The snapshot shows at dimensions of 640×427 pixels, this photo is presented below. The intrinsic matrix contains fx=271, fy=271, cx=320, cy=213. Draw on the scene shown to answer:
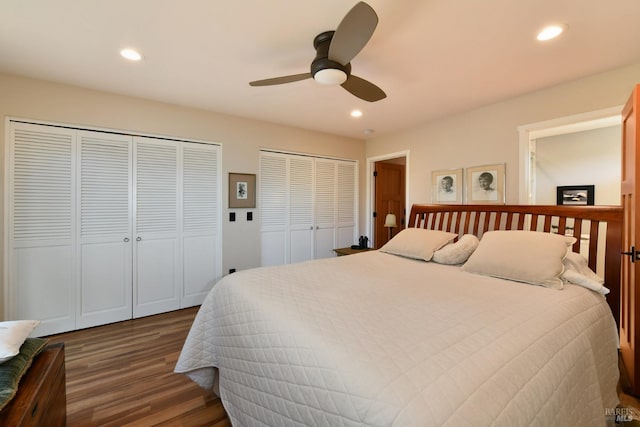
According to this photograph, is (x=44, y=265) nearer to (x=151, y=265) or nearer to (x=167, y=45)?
(x=151, y=265)

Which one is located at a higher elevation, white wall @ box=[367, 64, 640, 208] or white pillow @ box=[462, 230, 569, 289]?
white wall @ box=[367, 64, 640, 208]

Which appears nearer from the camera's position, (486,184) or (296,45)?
(296,45)

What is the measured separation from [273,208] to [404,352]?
3145mm

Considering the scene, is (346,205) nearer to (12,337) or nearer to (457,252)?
(457,252)

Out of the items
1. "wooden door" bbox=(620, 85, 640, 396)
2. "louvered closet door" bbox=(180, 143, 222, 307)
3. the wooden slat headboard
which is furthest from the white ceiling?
the wooden slat headboard

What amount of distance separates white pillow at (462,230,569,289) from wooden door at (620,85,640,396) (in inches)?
13.3

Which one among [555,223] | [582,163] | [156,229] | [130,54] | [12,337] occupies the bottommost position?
[12,337]

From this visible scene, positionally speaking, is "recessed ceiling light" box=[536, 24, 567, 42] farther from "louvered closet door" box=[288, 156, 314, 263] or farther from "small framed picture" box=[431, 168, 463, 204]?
"louvered closet door" box=[288, 156, 314, 263]

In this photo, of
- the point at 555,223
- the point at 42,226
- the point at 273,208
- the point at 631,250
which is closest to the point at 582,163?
the point at 555,223

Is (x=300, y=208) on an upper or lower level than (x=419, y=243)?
upper

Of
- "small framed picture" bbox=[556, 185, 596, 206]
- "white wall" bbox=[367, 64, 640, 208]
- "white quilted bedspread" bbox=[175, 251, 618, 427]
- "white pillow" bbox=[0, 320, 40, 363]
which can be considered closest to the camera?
"white quilted bedspread" bbox=[175, 251, 618, 427]

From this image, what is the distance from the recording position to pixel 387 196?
4.91 m

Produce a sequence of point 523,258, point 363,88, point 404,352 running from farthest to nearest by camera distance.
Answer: point 363,88 → point 523,258 → point 404,352

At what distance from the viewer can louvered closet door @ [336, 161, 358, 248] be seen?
4539 millimetres
